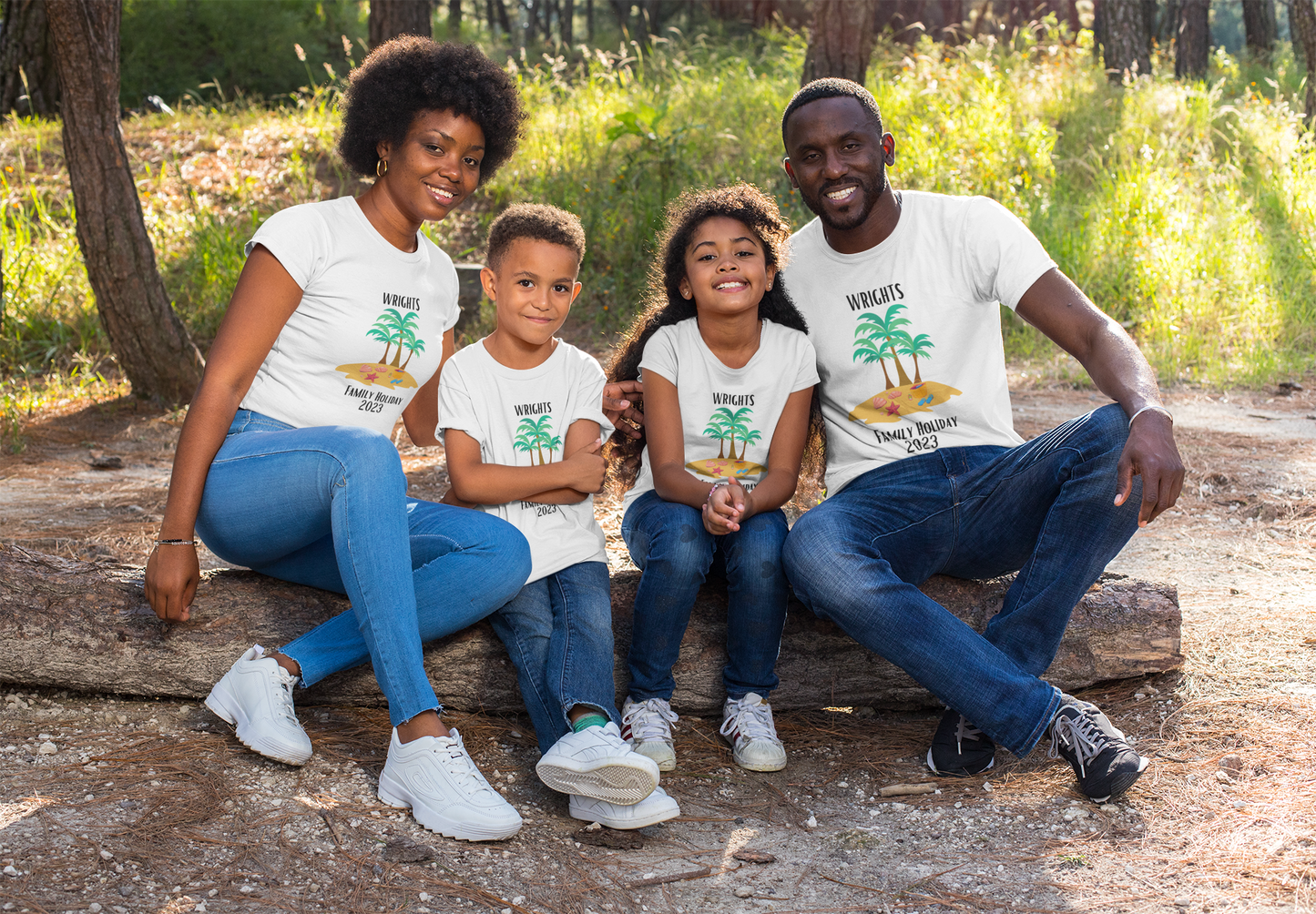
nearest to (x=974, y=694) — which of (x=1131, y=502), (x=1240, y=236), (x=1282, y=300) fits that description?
(x=1131, y=502)

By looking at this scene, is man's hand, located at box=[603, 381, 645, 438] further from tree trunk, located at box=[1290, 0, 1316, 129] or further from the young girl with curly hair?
tree trunk, located at box=[1290, 0, 1316, 129]

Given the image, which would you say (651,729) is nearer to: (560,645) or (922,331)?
(560,645)

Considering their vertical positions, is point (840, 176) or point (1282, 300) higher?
point (840, 176)

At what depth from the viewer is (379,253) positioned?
2.73m

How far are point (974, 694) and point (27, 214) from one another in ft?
26.1

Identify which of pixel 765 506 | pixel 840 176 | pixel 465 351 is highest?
pixel 840 176

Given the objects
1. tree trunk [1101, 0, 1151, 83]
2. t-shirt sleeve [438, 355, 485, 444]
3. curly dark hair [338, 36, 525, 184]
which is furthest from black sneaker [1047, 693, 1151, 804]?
tree trunk [1101, 0, 1151, 83]

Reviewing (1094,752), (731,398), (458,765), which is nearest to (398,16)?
(731,398)

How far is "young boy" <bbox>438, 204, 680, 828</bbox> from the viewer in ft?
8.16

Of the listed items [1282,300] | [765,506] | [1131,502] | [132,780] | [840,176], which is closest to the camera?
[132,780]

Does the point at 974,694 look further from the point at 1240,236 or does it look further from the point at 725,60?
the point at 725,60

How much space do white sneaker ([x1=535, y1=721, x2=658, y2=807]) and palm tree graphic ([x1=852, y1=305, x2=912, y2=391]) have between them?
1240mm

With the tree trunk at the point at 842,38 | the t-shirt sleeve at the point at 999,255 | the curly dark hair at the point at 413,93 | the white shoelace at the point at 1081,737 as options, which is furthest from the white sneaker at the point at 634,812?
the tree trunk at the point at 842,38

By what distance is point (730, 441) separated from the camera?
112 inches
